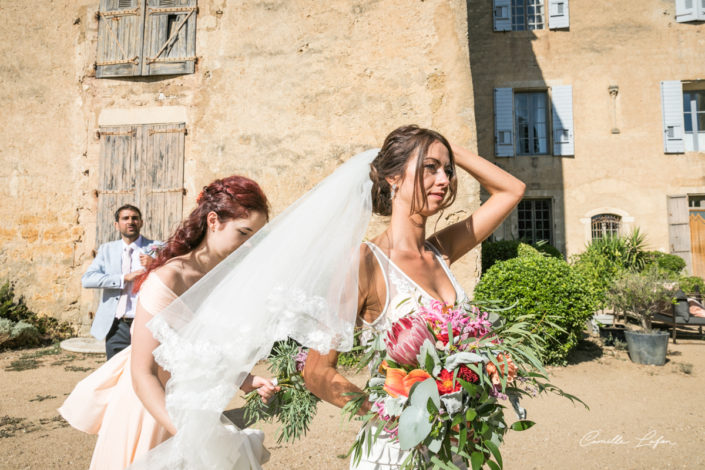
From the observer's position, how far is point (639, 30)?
11914 mm

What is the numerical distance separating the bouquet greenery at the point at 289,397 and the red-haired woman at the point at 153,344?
6 cm

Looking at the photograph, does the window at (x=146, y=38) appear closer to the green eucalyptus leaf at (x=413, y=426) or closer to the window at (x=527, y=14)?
the green eucalyptus leaf at (x=413, y=426)

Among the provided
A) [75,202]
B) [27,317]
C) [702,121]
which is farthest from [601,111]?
[27,317]

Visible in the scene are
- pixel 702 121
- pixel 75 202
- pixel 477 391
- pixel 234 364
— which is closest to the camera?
pixel 477 391

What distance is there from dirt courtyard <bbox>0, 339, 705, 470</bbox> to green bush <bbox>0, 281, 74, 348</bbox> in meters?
1.42

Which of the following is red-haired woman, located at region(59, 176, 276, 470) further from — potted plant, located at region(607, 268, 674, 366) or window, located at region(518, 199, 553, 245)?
window, located at region(518, 199, 553, 245)

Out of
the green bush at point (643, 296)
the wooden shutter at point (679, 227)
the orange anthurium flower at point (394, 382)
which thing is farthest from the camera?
the wooden shutter at point (679, 227)

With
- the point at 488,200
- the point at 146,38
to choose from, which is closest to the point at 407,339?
the point at 488,200

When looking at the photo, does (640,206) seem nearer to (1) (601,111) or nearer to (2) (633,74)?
(1) (601,111)

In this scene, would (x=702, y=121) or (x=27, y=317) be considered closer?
(x=27, y=317)

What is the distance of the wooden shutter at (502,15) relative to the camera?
485 inches

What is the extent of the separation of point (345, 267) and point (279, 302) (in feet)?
0.79

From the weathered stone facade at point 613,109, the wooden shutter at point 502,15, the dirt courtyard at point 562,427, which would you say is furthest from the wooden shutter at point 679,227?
the dirt courtyard at point 562,427
